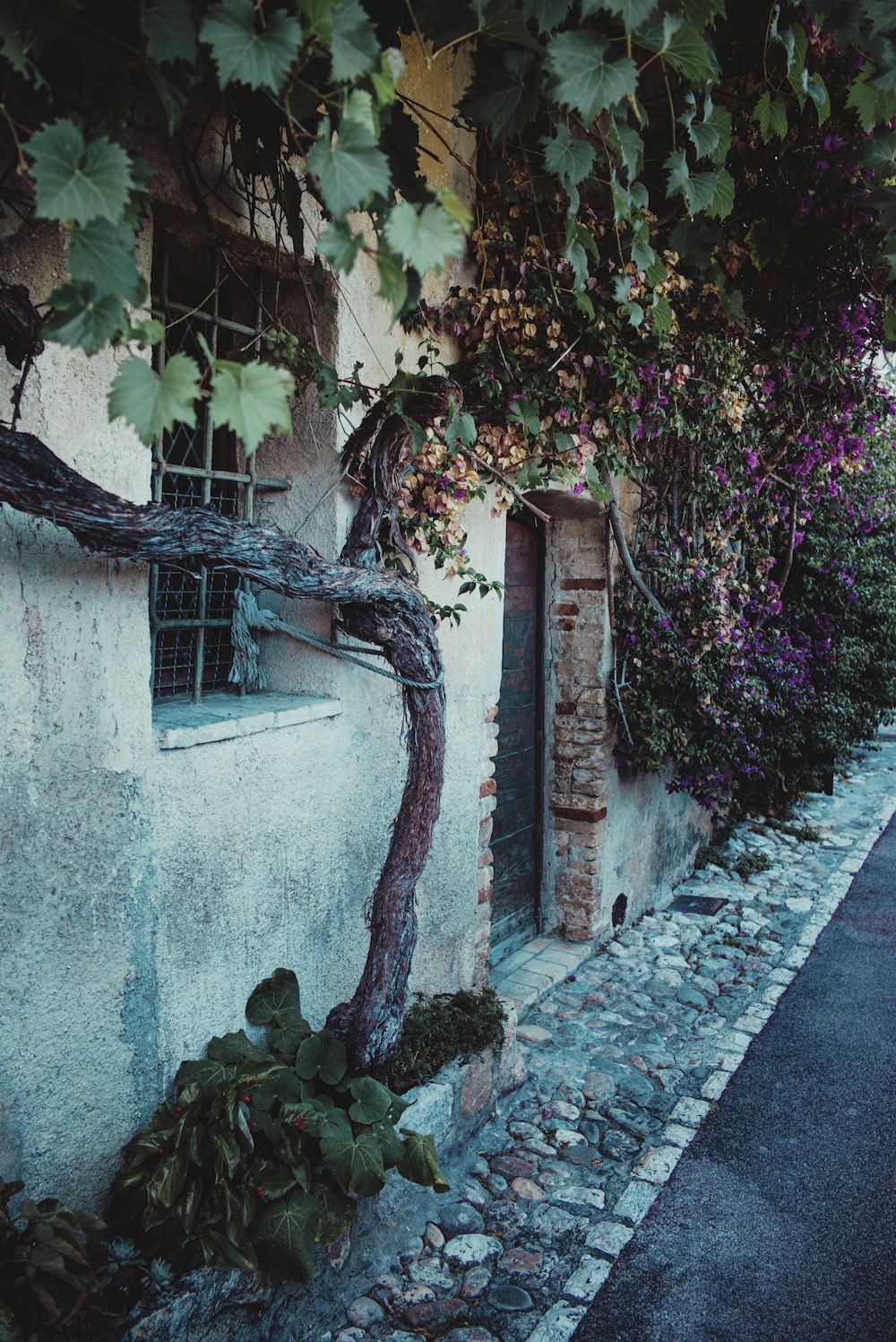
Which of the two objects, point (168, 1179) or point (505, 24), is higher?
point (505, 24)

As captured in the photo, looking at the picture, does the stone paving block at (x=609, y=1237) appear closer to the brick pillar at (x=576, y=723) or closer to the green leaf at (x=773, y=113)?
the brick pillar at (x=576, y=723)

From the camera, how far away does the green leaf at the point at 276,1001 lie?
9.40 ft

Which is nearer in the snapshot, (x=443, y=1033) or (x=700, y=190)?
(x=700, y=190)

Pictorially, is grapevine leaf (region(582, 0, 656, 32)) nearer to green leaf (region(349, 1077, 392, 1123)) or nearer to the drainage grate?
green leaf (region(349, 1077, 392, 1123))

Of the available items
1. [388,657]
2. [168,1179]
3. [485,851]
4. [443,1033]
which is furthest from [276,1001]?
[485,851]

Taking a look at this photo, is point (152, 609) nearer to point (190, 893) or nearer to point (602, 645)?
point (190, 893)

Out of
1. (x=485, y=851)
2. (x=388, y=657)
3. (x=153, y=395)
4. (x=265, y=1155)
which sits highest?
(x=153, y=395)

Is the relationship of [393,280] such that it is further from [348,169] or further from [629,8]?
[629,8]

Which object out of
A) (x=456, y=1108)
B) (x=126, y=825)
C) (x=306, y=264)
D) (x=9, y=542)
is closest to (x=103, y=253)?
(x=9, y=542)

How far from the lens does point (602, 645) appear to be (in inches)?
210

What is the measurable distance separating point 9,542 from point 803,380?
14.4 feet

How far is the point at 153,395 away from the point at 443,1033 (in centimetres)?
268

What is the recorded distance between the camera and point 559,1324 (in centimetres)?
265

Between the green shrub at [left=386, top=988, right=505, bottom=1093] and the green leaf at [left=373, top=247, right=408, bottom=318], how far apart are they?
Answer: 245 centimetres
